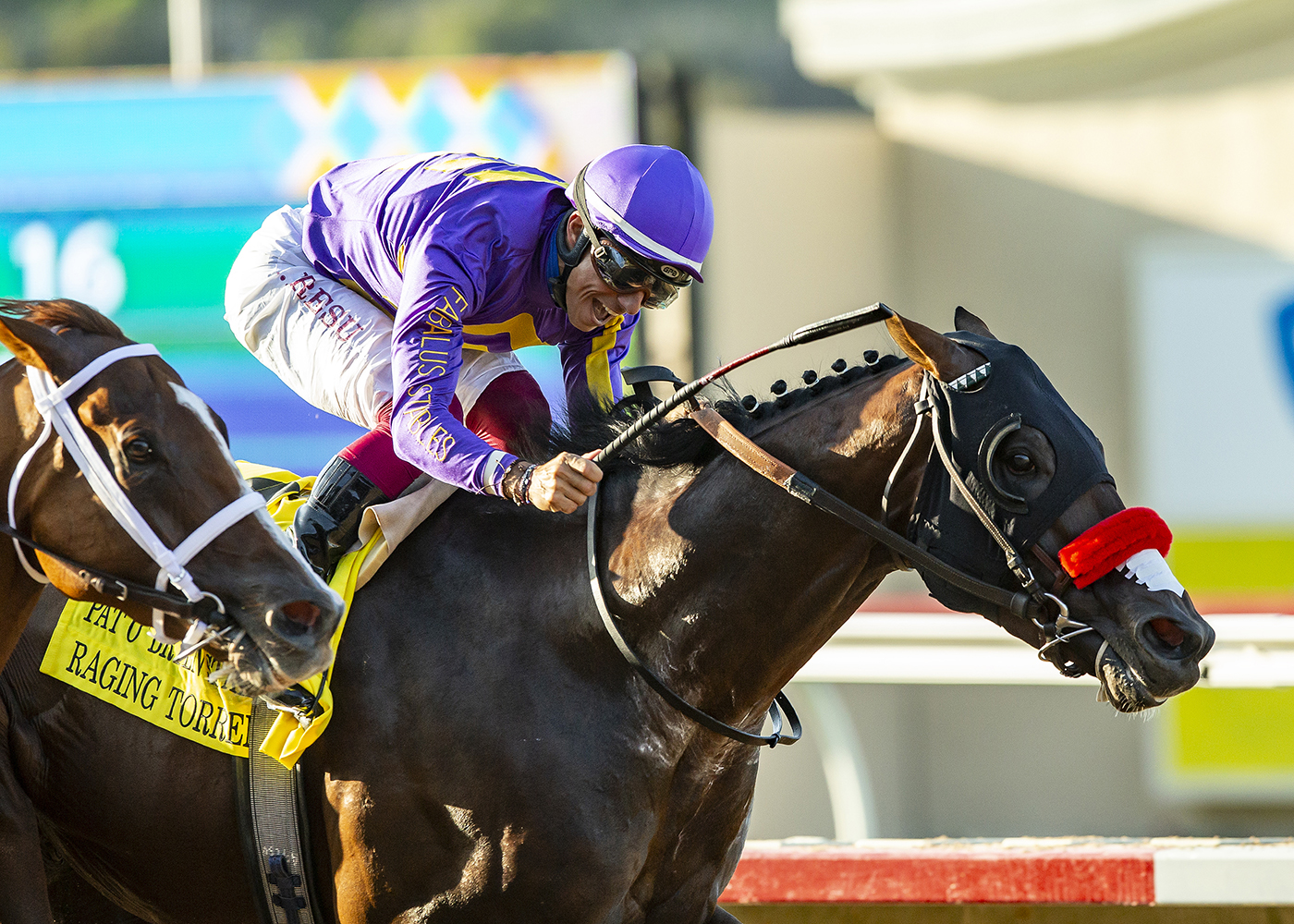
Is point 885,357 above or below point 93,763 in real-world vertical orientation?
above

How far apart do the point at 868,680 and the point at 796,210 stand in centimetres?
489

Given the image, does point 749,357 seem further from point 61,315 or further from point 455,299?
point 61,315

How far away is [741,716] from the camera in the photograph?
2799mm

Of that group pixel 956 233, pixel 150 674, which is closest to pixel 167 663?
pixel 150 674

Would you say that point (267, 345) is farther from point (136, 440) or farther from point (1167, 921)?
point (1167, 921)

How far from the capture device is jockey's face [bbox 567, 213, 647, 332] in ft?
9.72

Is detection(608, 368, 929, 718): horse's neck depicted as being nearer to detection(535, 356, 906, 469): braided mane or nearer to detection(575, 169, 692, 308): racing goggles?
detection(535, 356, 906, 469): braided mane

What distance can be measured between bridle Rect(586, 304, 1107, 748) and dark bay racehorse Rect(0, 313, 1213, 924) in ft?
0.09

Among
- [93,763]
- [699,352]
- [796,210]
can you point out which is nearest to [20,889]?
[93,763]

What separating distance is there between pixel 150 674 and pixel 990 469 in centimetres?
161

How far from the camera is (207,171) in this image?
8.54m

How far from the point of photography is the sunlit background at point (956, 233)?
26.3 feet

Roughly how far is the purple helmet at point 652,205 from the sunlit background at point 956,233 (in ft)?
16.1

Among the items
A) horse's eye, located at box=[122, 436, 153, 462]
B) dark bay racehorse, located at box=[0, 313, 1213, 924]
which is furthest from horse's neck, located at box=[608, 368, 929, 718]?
horse's eye, located at box=[122, 436, 153, 462]
